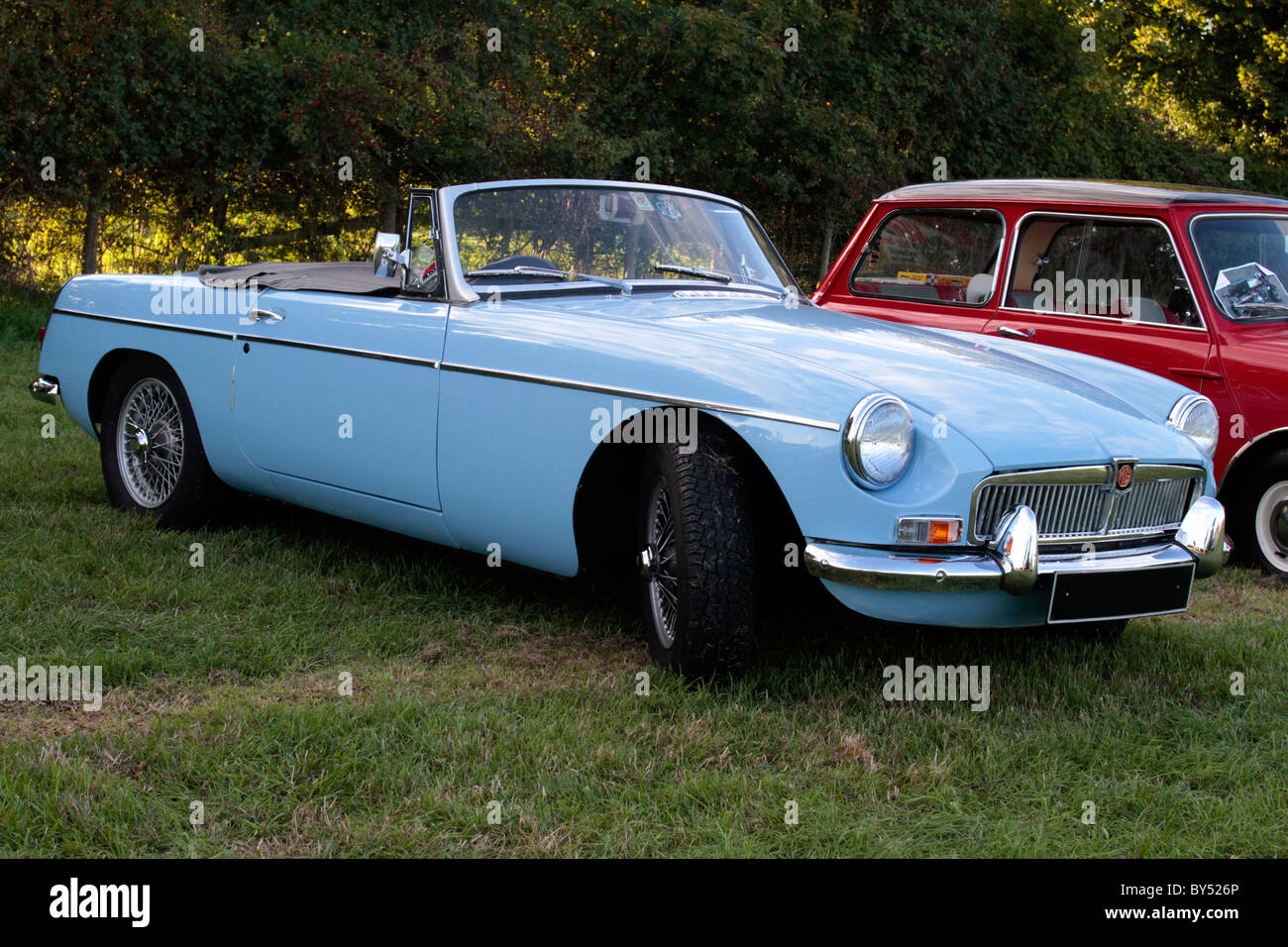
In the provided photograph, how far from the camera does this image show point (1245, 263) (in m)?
5.61

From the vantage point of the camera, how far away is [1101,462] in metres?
3.44

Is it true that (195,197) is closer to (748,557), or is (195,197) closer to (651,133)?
(651,133)

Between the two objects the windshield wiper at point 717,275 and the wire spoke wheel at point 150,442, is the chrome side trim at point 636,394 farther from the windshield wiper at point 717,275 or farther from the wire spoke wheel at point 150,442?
the wire spoke wheel at point 150,442

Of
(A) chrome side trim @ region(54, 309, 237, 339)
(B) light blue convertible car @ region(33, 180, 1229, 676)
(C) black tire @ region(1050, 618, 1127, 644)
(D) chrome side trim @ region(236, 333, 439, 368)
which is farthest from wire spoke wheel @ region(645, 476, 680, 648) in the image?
(A) chrome side trim @ region(54, 309, 237, 339)

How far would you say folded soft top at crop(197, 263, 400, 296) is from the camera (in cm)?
465

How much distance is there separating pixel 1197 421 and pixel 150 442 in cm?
390

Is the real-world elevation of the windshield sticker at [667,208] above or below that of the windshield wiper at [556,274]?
above

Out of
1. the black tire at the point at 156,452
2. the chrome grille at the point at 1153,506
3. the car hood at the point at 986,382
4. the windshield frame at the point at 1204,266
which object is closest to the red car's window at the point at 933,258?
the windshield frame at the point at 1204,266

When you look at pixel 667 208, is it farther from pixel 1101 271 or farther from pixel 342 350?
pixel 1101 271

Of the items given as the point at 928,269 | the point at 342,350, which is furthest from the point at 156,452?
the point at 928,269

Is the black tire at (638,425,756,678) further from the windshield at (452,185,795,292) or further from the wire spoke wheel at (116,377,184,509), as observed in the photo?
the wire spoke wheel at (116,377,184,509)

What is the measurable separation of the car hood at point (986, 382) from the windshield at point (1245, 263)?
1454 millimetres

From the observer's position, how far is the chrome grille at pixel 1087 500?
3.31 m

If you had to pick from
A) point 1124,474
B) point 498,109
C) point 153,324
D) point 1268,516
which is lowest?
point 1268,516
